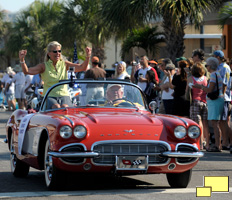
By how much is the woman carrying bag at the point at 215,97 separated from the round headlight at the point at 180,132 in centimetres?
517

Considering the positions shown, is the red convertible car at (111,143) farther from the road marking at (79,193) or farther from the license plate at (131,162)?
the road marking at (79,193)

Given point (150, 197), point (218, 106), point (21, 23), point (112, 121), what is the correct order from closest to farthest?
point (150, 197) < point (112, 121) < point (218, 106) < point (21, 23)

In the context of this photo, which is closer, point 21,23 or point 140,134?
point 140,134

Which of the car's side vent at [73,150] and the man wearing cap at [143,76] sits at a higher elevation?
the man wearing cap at [143,76]

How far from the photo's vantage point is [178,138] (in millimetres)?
7535

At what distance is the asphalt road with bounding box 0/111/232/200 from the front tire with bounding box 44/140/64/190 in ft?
0.30

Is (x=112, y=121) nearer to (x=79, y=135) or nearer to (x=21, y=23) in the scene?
(x=79, y=135)

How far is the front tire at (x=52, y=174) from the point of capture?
7.34 m

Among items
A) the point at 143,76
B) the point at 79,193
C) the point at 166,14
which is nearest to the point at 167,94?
the point at 143,76

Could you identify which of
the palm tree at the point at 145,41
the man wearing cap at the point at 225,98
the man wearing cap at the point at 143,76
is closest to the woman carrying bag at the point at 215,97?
the man wearing cap at the point at 225,98

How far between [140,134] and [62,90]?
5.80 ft

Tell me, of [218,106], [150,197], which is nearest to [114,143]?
[150,197]

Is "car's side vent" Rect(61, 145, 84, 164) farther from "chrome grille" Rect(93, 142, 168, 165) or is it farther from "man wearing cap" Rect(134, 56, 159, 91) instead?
"man wearing cap" Rect(134, 56, 159, 91)

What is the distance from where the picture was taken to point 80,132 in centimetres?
727
